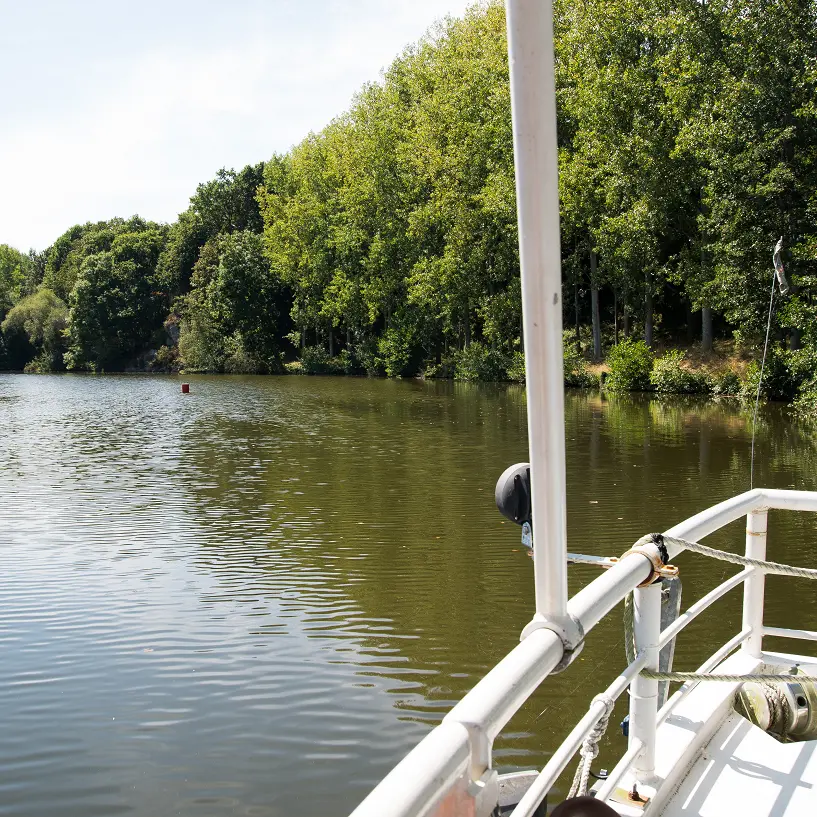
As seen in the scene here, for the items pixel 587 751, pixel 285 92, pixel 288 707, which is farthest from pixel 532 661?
pixel 288 707

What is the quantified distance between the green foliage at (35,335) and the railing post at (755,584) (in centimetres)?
8145

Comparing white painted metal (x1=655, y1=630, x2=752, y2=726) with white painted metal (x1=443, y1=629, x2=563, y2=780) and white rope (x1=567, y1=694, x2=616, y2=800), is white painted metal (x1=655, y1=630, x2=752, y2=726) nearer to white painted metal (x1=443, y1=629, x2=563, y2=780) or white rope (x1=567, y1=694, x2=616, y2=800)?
white rope (x1=567, y1=694, x2=616, y2=800)

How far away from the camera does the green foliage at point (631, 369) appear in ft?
106

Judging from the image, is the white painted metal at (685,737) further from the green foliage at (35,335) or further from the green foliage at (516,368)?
the green foliage at (35,335)

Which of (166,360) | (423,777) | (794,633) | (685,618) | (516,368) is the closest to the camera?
(423,777)

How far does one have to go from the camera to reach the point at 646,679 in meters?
2.23

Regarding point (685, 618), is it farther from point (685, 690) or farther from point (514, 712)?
point (514, 712)

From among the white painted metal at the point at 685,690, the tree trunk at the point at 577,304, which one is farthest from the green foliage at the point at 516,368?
the white painted metal at the point at 685,690

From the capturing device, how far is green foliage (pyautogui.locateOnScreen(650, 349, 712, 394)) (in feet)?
101

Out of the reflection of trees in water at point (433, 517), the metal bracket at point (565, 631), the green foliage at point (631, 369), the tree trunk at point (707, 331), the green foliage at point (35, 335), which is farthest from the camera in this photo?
the green foliage at point (35, 335)

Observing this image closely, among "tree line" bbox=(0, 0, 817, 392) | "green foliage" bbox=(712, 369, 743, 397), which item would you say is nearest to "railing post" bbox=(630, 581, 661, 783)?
"tree line" bbox=(0, 0, 817, 392)

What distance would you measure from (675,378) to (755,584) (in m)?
29.0

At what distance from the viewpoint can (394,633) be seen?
739 centimetres

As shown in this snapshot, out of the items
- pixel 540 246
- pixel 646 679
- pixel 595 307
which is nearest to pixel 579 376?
pixel 595 307
